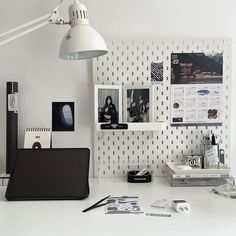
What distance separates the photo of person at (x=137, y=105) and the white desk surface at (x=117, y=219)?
1.35 ft

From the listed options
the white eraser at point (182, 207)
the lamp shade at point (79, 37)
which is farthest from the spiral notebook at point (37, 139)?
the white eraser at point (182, 207)

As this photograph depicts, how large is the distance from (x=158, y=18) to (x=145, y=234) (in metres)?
1.15

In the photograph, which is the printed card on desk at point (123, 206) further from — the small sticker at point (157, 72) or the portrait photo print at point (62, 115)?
the small sticker at point (157, 72)

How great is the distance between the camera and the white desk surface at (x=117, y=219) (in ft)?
3.34

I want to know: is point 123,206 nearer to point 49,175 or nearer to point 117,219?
point 117,219

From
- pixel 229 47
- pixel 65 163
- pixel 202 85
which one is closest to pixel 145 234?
pixel 65 163

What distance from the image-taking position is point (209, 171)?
1.55m

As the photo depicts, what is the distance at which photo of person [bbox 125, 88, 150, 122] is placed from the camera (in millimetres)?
1717

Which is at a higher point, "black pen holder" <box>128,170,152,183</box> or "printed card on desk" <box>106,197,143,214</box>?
"black pen holder" <box>128,170,152,183</box>

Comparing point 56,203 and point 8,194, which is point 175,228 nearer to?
point 56,203

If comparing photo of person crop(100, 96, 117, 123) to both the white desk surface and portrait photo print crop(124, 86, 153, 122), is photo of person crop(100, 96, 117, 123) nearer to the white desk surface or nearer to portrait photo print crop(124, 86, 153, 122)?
portrait photo print crop(124, 86, 153, 122)

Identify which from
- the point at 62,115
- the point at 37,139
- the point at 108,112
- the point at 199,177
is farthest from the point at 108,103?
the point at 199,177

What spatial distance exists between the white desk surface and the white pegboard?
0.31m

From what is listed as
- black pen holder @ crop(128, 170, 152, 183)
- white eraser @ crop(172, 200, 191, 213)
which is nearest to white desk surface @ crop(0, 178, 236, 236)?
white eraser @ crop(172, 200, 191, 213)
